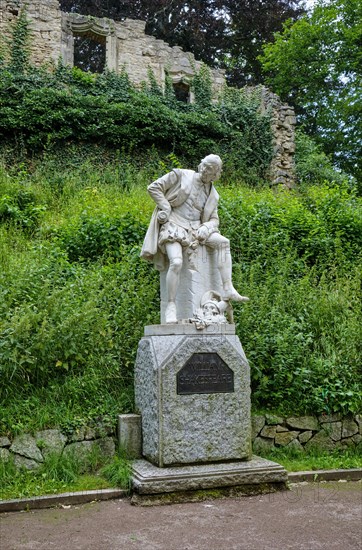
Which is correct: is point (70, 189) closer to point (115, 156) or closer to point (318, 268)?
point (115, 156)

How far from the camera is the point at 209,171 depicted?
596cm

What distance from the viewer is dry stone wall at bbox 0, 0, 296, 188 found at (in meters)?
16.2

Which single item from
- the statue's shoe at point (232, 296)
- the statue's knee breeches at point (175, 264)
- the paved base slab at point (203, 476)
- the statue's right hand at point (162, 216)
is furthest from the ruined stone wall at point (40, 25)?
the paved base slab at point (203, 476)

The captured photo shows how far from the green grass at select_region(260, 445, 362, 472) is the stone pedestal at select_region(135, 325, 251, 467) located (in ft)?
2.27

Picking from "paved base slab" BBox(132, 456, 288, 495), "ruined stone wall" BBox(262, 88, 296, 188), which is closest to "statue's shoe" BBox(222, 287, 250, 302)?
"paved base slab" BBox(132, 456, 288, 495)

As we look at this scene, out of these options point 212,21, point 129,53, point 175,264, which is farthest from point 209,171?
point 212,21

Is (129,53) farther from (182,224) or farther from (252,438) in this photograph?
(252,438)

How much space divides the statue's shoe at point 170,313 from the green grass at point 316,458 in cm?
173

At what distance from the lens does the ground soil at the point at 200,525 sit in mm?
3816

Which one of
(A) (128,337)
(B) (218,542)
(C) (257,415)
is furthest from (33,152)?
(B) (218,542)

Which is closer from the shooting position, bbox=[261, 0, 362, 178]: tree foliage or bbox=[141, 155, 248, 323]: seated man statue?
bbox=[141, 155, 248, 323]: seated man statue

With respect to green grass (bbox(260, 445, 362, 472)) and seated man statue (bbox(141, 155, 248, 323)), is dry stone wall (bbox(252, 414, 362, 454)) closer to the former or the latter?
green grass (bbox(260, 445, 362, 472))

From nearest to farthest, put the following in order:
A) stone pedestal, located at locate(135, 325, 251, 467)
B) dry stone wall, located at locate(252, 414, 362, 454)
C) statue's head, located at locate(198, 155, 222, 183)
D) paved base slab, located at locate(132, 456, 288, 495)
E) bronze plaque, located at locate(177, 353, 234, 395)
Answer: paved base slab, located at locate(132, 456, 288, 495) → stone pedestal, located at locate(135, 325, 251, 467) → bronze plaque, located at locate(177, 353, 234, 395) → statue's head, located at locate(198, 155, 222, 183) → dry stone wall, located at locate(252, 414, 362, 454)

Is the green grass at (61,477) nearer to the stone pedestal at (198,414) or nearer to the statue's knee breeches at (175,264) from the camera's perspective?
the stone pedestal at (198,414)
